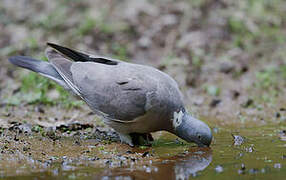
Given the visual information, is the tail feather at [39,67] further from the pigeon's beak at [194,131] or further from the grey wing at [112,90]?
the pigeon's beak at [194,131]

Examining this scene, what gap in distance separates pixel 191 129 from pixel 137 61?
412cm

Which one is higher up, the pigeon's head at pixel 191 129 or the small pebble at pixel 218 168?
the pigeon's head at pixel 191 129

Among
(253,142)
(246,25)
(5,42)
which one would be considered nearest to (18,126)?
(253,142)

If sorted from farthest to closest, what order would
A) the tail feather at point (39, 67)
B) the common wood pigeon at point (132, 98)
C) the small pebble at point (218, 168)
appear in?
the tail feather at point (39, 67) < the common wood pigeon at point (132, 98) < the small pebble at point (218, 168)

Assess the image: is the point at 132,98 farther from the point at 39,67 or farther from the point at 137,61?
the point at 137,61

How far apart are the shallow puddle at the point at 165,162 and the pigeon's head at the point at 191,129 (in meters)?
0.10

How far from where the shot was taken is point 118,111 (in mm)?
4770

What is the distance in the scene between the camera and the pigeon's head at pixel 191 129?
15.4 feet

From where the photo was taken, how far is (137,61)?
8703 millimetres

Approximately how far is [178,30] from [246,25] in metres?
1.58

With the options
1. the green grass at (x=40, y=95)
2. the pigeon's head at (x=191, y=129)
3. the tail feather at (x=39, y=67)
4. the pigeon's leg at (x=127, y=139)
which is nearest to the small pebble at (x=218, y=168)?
the pigeon's head at (x=191, y=129)

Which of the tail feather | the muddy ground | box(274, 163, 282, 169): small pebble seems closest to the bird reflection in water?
the muddy ground

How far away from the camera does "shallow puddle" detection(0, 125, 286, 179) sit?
139 inches

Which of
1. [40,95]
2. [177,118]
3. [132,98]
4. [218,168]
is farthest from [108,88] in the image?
[40,95]
